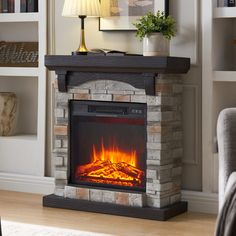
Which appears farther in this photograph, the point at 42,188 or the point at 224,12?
the point at 42,188

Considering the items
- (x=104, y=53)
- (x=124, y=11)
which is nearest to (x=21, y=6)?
(x=124, y=11)

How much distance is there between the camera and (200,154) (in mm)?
5352

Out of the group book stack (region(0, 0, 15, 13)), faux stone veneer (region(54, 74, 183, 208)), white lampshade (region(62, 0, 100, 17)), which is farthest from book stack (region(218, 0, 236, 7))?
book stack (region(0, 0, 15, 13))

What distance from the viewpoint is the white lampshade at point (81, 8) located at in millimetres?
5352

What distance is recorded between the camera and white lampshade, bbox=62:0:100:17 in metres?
5.35

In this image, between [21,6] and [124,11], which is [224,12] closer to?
[124,11]

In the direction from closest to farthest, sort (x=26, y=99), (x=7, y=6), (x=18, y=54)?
(x=7, y=6) < (x=18, y=54) < (x=26, y=99)

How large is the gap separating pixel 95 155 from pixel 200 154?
79 cm

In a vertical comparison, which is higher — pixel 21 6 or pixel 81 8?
pixel 21 6

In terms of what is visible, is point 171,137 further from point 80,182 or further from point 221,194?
point 221,194

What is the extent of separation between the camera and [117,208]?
522cm

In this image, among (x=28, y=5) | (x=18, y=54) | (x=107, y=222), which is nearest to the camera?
(x=107, y=222)

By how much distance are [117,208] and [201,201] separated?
63cm

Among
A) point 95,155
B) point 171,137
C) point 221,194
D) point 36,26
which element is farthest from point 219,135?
point 36,26
